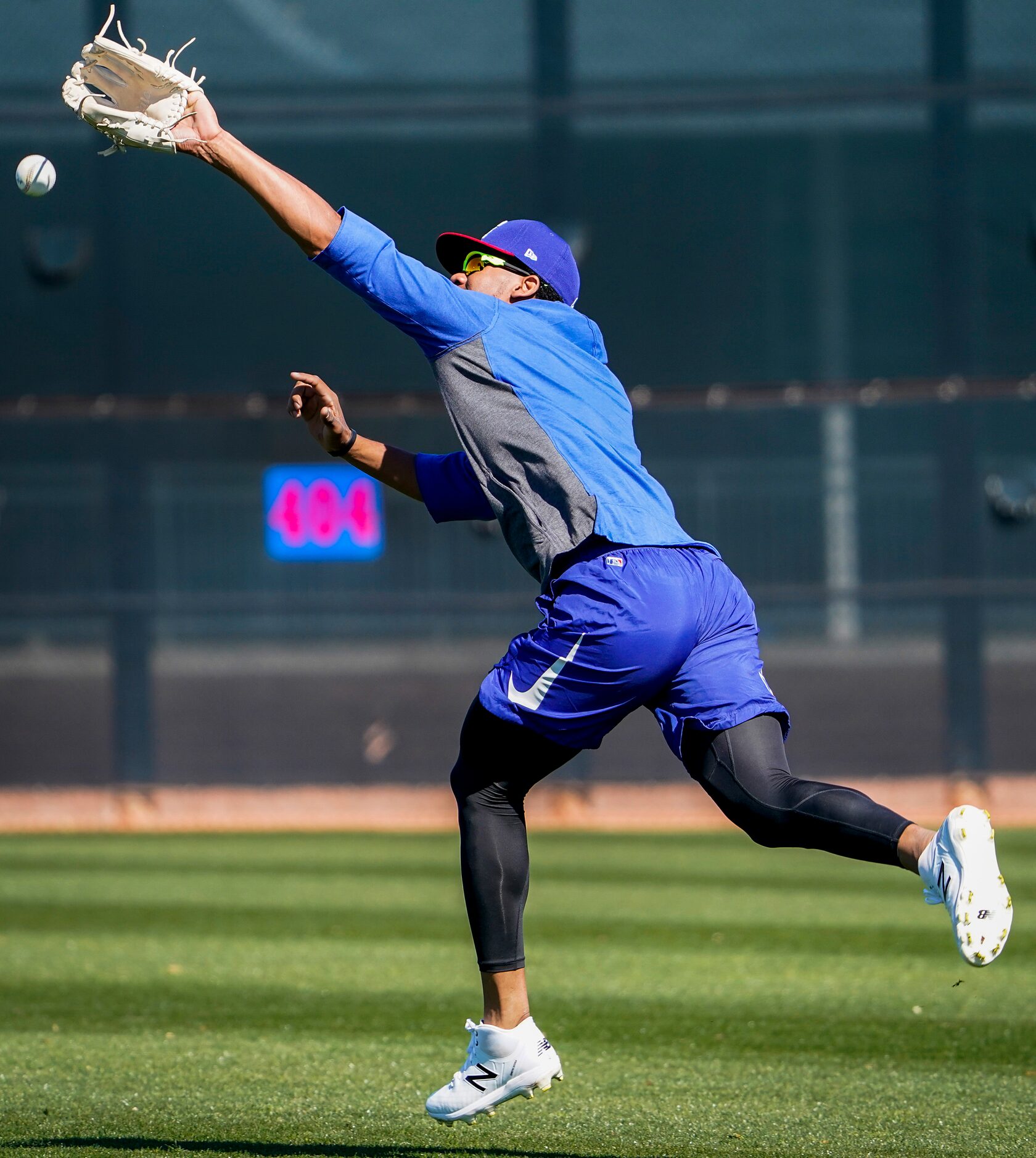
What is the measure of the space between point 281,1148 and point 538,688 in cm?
137

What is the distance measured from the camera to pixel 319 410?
416cm

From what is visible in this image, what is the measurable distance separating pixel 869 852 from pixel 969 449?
912 centimetres

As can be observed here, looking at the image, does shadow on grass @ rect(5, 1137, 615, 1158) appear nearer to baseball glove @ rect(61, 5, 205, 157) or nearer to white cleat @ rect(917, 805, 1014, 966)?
white cleat @ rect(917, 805, 1014, 966)

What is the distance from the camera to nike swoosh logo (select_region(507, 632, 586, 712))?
3682 mm

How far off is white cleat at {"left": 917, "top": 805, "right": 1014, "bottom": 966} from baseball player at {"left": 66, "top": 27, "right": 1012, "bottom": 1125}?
4cm

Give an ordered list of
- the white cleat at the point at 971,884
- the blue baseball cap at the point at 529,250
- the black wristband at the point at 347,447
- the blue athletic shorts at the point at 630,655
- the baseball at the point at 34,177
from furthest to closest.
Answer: the baseball at the point at 34,177 → the black wristband at the point at 347,447 → the blue baseball cap at the point at 529,250 → the blue athletic shorts at the point at 630,655 → the white cleat at the point at 971,884

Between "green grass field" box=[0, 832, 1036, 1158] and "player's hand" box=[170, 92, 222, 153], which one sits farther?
"green grass field" box=[0, 832, 1036, 1158]

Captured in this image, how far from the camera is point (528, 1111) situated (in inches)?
182

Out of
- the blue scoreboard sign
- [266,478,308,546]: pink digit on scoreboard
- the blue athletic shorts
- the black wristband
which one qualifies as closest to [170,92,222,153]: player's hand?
the black wristband

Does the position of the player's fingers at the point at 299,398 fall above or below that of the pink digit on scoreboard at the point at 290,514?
above

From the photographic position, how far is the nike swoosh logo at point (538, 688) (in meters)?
3.68

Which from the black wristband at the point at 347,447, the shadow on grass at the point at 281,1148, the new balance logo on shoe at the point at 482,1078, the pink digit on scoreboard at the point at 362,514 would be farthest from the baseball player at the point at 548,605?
the pink digit on scoreboard at the point at 362,514

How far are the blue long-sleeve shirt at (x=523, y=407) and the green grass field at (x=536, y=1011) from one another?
1.56 metres

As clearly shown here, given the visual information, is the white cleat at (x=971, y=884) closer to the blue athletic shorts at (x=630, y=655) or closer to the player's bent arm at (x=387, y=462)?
the blue athletic shorts at (x=630, y=655)
